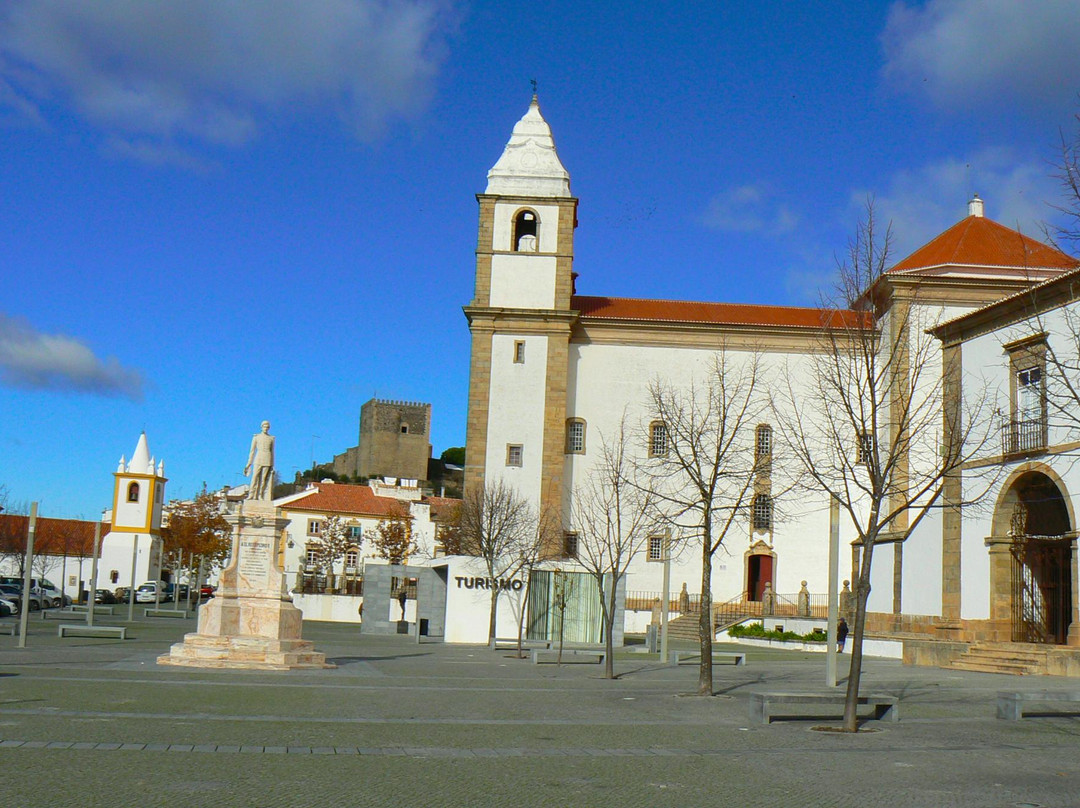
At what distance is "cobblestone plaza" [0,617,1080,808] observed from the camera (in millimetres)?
8766

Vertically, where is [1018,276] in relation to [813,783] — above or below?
above

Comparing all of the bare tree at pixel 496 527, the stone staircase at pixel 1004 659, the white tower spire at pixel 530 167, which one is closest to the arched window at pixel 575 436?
the bare tree at pixel 496 527

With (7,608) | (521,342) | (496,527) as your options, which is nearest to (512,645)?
(496,527)

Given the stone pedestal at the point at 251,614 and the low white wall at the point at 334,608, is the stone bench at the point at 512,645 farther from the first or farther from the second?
the low white wall at the point at 334,608

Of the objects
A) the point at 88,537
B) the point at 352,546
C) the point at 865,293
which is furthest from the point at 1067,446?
the point at 88,537

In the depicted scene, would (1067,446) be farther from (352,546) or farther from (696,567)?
(352,546)

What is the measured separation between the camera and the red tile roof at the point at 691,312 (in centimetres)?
5134

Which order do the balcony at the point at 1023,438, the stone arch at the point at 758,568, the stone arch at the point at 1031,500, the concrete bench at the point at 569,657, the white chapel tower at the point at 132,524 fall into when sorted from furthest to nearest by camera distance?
the white chapel tower at the point at 132,524
the stone arch at the point at 758,568
the stone arch at the point at 1031,500
the balcony at the point at 1023,438
the concrete bench at the point at 569,657

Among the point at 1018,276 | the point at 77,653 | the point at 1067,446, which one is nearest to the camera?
the point at 77,653

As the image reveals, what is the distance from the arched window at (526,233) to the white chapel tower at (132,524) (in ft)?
163

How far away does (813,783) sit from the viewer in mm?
9602

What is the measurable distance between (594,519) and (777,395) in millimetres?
10417

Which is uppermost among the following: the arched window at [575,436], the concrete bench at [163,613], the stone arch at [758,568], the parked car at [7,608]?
the arched window at [575,436]

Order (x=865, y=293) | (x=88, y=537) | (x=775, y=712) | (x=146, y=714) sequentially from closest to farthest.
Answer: (x=146, y=714), (x=775, y=712), (x=865, y=293), (x=88, y=537)
